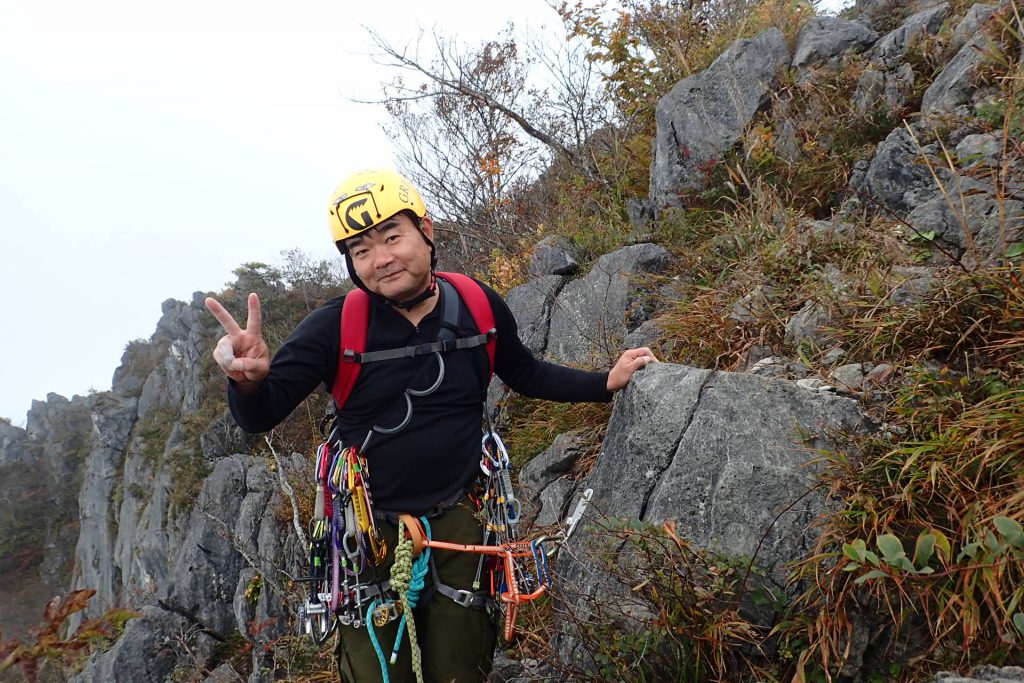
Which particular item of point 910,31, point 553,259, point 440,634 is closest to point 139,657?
point 553,259

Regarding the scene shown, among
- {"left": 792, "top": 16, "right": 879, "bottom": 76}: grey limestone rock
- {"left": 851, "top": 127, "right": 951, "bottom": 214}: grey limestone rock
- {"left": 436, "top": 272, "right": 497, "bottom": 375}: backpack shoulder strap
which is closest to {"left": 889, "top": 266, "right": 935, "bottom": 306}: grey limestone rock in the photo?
{"left": 851, "top": 127, "right": 951, "bottom": 214}: grey limestone rock

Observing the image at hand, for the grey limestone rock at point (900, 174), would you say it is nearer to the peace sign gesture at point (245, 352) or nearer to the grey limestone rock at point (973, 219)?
the grey limestone rock at point (973, 219)

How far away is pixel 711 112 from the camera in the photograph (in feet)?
21.4

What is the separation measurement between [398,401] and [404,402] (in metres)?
0.03

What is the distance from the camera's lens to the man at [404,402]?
2.65m

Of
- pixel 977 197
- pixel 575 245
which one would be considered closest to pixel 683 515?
pixel 977 197

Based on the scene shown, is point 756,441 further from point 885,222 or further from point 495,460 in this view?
point 885,222

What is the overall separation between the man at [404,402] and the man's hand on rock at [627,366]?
2.63 feet

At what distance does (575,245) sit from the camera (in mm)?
7141

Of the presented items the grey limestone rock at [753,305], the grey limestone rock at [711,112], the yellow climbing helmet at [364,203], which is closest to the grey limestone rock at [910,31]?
the grey limestone rock at [711,112]

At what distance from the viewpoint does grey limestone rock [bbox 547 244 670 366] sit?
540 centimetres

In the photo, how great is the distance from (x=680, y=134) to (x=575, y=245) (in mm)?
1576

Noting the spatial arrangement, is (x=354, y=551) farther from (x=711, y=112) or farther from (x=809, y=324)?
(x=711, y=112)

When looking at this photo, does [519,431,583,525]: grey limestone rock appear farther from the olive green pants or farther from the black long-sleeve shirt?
the black long-sleeve shirt
